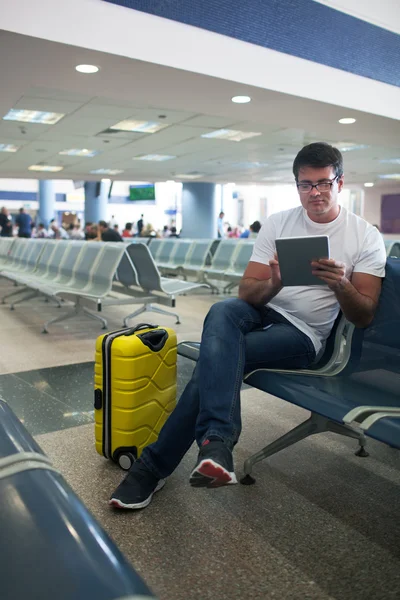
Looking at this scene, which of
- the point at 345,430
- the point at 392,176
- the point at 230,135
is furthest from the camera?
the point at 392,176

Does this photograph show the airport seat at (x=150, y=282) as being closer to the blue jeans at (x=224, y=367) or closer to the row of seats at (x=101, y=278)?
the row of seats at (x=101, y=278)

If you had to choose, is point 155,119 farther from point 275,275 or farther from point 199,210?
point 199,210

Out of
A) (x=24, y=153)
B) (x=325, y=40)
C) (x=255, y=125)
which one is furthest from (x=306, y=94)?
(x=24, y=153)

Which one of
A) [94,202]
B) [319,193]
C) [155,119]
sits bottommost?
[319,193]

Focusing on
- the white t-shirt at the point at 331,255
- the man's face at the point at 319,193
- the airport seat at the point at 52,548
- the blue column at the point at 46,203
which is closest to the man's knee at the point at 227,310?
the white t-shirt at the point at 331,255

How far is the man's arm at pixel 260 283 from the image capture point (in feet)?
6.37

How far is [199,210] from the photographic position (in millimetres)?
17750

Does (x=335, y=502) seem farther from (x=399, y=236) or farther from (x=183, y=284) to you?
(x=399, y=236)

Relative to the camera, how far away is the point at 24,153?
1227 cm

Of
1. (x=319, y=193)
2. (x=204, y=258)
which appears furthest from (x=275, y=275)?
(x=204, y=258)

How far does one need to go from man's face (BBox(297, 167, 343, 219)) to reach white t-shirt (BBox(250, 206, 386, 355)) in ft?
0.25

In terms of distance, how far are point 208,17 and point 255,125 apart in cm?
422

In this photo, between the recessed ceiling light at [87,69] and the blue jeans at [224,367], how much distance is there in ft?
12.7

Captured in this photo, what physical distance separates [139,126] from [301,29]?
14.6 feet
